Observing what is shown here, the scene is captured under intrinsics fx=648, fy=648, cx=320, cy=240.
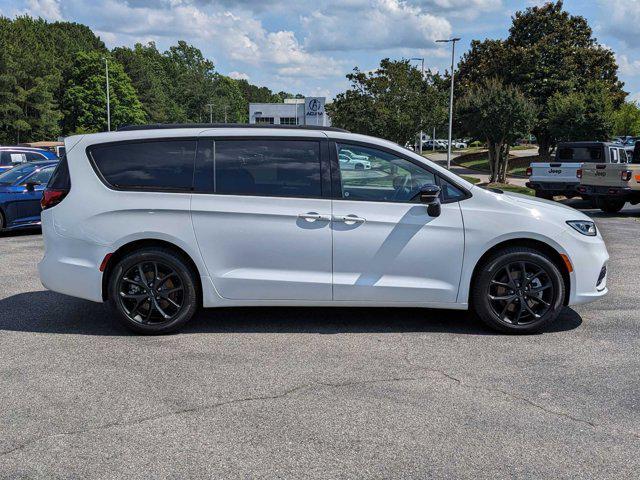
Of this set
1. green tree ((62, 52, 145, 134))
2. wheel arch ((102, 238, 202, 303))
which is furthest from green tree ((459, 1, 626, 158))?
green tree ((62, 52, 145, 134))

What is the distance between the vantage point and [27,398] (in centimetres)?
418

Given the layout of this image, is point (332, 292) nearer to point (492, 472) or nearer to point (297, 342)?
point (297, 342)

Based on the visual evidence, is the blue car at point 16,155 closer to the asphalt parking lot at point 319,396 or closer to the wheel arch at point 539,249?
the asphalt parking lot at point 319,396

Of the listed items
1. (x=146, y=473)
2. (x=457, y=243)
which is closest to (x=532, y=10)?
(x=457, y=243)

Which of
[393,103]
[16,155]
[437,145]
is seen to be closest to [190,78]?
[437,145]

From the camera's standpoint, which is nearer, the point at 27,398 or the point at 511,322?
the point at 27,398

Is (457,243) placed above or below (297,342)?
above

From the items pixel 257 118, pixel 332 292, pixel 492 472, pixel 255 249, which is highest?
pixel 257 118

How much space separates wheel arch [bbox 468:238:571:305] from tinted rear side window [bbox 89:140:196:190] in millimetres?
2594

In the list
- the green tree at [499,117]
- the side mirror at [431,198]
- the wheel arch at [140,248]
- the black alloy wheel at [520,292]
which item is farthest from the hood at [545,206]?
the green tree at [499,117]

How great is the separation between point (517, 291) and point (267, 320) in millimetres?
2283

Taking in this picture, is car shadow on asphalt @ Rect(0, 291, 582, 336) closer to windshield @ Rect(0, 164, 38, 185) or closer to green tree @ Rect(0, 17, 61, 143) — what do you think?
windshield @ Rect(0, 164, 38, 185)

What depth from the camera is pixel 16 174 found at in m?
12.8

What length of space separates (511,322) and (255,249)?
2.29m
